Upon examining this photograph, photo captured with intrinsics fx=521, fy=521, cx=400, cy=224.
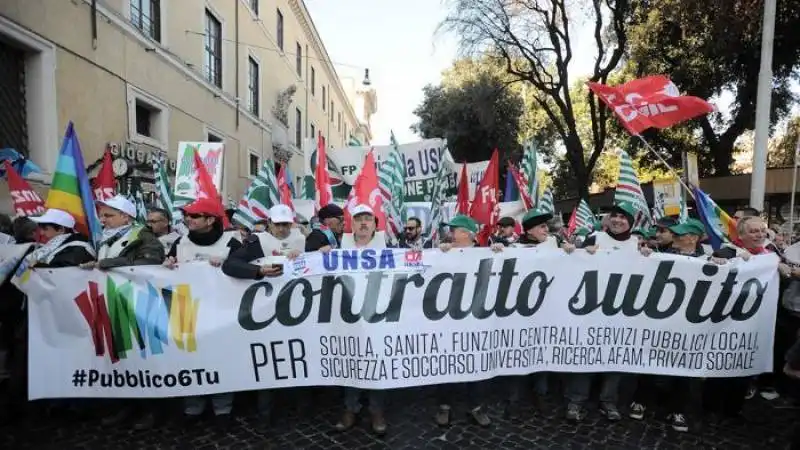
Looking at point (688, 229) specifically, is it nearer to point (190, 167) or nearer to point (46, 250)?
point (46, 250)

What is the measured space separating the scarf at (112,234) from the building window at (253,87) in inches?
585

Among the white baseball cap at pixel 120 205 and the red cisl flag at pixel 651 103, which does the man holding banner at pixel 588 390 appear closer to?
the red cisl flag at pixel 651 103

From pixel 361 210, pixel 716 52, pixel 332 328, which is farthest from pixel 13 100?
pixel 716 52

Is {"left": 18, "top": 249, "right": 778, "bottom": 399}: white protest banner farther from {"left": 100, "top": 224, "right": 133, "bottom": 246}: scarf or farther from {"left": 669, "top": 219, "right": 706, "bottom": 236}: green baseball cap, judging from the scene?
{"left": 669, "top": 219, "right": 706, "bottom": 236}: green baseball cap

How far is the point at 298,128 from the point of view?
1053 inches

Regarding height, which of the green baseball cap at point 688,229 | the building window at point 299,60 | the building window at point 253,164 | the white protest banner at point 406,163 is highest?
the building window at point 299,60

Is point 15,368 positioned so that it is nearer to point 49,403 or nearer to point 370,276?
point 49,403

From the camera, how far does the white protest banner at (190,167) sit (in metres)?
6.66

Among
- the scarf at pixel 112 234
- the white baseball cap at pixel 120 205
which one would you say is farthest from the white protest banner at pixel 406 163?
the scarf at pixel 112 234

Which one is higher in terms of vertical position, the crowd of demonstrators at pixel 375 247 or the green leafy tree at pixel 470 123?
the green leafy tree at pixel 470 123

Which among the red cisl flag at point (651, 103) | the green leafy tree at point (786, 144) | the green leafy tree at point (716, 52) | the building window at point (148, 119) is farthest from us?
the green leafy tree at point (786, 144)

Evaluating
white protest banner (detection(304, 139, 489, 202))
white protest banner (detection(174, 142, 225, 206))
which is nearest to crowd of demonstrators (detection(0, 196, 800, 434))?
white protest banner (detection(174, 142, 225, 206))

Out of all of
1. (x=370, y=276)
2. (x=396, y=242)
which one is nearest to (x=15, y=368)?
(x=370, y=276)

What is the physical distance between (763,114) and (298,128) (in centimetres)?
2157
